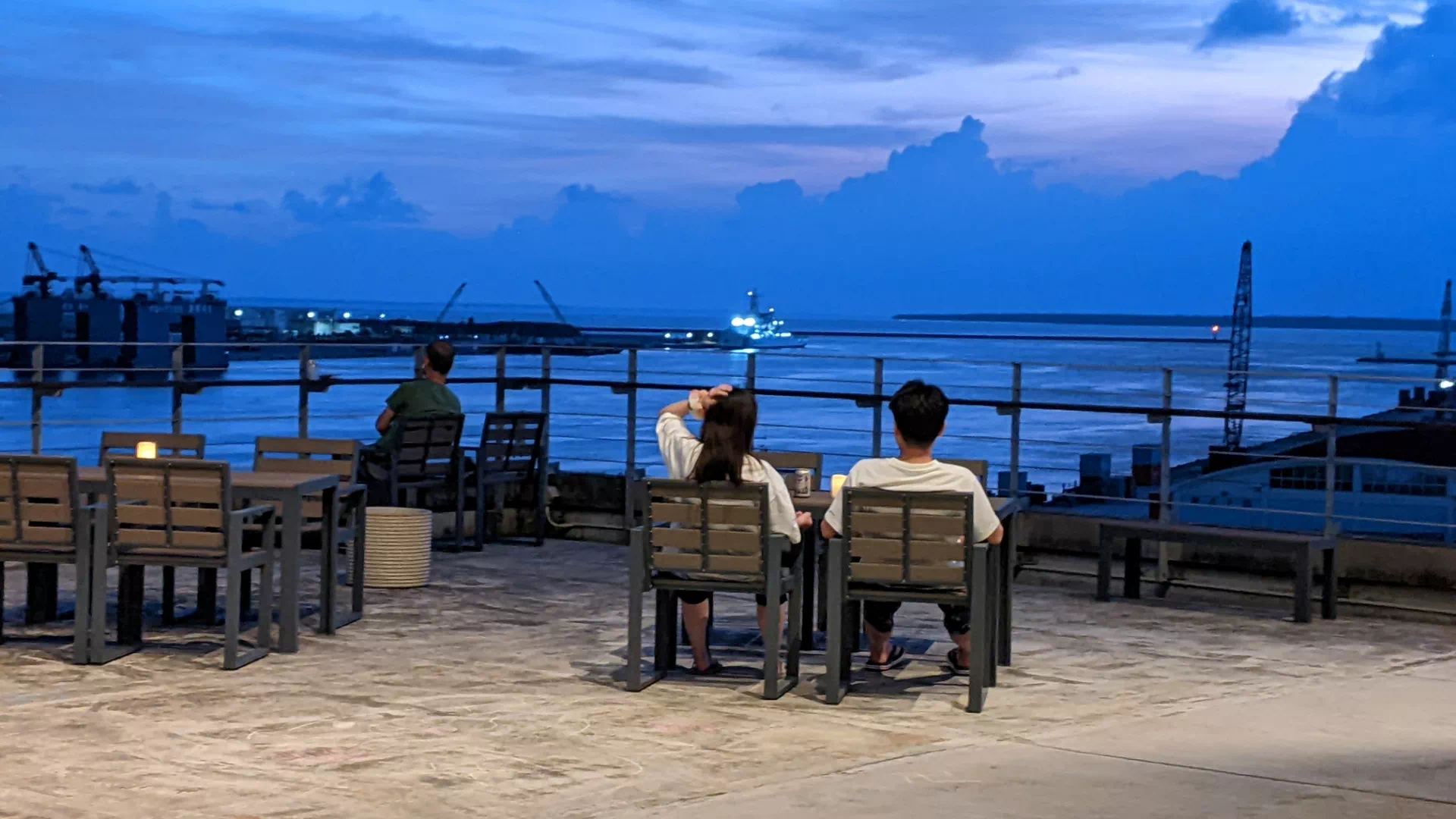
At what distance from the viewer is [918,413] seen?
19.1 feet

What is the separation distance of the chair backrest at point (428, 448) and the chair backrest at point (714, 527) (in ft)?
12.5

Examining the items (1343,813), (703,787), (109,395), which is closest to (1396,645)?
(1343,813)

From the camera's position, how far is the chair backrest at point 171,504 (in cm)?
609

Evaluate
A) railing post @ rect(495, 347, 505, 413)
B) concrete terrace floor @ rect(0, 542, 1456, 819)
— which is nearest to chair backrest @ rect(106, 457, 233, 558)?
concrete terrace floor @ rect(0, 542, 1456, 819)

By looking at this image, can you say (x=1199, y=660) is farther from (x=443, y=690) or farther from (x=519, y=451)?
(x=519, y=451)

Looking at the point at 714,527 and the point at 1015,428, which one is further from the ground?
the point at 1015,428

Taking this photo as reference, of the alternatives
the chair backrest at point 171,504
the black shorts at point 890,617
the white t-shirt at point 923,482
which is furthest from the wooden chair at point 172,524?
the black shorts at point 890,617

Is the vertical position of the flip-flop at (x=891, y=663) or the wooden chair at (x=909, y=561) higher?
the wooden chair at (x=909, y=561)

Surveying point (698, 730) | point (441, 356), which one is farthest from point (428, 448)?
point (698, 730)

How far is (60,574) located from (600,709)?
412 centimetres

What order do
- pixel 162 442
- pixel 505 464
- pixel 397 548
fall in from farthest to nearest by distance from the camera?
1. pixel 505 464
2. pixel 397 548
3. pixel 162 442

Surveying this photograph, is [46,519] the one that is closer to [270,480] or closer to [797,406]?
[270,480]

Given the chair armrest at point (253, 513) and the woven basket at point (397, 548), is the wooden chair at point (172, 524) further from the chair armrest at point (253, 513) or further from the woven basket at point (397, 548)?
the woven basket at point (397, 548)

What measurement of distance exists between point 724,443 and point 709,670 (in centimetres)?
93
